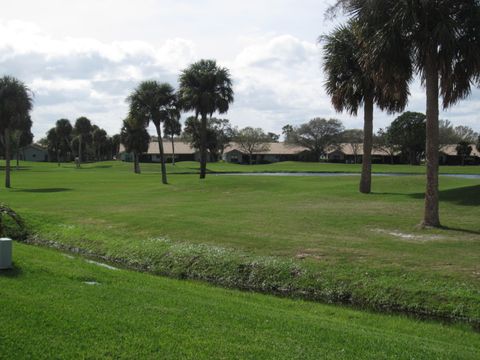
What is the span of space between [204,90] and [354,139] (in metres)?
71.9

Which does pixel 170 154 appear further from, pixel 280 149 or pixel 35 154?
pixel 35 154

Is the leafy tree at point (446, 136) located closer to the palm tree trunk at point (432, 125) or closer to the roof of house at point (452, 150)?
the roof of house at point (452, 150)

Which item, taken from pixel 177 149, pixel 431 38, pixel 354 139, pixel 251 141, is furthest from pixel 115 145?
pixel 431 38

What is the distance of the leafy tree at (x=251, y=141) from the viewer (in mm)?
119938

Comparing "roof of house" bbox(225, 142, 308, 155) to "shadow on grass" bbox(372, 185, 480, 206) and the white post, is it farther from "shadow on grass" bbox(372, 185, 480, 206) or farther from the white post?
the white post

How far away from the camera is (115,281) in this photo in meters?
10.4

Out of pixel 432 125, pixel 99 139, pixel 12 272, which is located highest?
pixel 99 139

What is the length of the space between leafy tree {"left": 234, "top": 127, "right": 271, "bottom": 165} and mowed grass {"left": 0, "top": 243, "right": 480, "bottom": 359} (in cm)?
11004

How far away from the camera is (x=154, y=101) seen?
4900 centimetres

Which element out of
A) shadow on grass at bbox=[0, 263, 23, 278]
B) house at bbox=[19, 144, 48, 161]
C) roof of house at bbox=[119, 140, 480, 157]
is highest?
roof of house at bbox=[119, 140, 480, 157]

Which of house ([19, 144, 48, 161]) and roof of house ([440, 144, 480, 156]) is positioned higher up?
roof of house ([440, 144, 480, 156])

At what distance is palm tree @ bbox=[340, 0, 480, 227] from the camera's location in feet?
51.9

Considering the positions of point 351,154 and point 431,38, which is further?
point 351,154

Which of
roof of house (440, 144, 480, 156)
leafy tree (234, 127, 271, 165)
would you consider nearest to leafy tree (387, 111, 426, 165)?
roof of house (440, 144, 480, 156)
